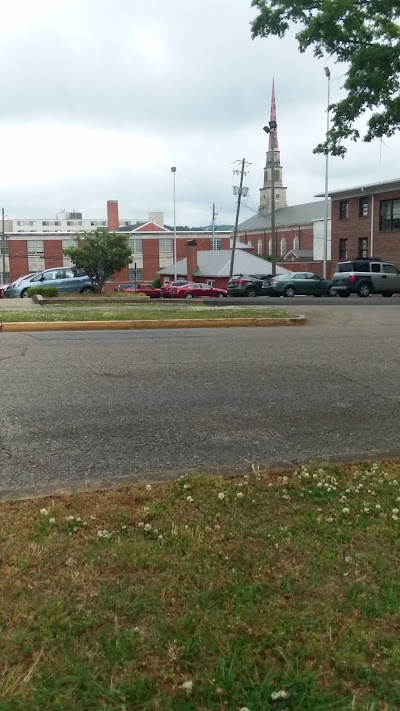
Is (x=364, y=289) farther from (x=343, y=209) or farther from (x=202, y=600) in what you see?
(x=202, y=600)

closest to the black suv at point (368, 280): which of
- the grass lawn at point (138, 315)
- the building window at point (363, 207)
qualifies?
the grass lawn at point (138, 315)

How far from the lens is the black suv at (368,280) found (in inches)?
1163

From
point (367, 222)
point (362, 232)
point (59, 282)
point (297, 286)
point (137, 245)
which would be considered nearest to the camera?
point (59, 282)

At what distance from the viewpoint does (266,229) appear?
93.7m

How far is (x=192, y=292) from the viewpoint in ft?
129

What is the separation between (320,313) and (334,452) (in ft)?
44.1

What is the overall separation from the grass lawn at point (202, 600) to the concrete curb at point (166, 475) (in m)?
0.16

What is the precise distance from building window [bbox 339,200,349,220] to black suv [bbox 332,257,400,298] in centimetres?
2099

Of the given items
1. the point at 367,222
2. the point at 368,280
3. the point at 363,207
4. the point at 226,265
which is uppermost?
the point at 363,207

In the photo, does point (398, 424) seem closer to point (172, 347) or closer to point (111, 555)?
point (111, 555)

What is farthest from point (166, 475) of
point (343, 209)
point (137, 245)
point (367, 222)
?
point (137, 245)

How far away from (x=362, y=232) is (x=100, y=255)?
2720cm

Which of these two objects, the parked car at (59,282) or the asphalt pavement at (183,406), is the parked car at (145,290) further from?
the asphalt pavement at (183,406)

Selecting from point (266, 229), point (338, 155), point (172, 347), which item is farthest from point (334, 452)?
point (266, 229)
